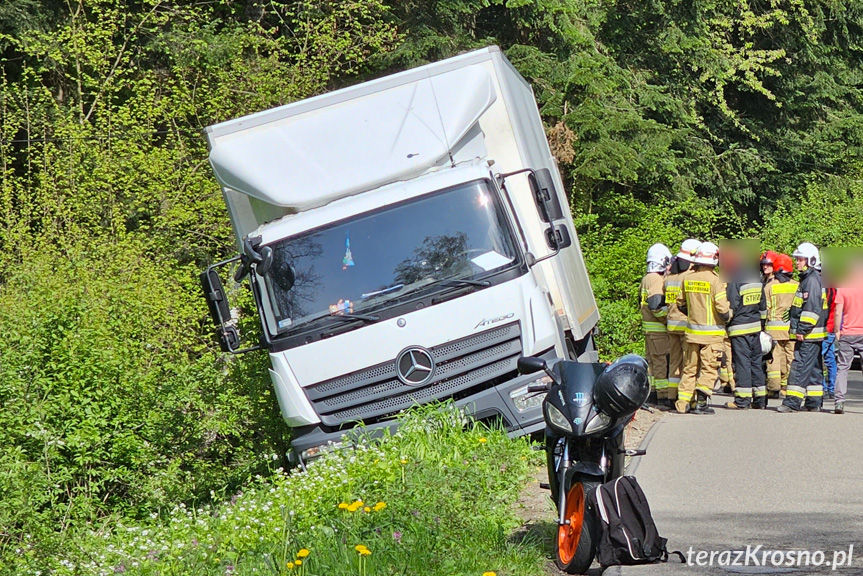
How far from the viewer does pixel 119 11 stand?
67.3ft

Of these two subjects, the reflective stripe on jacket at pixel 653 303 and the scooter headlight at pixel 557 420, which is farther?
the reflective stripe on jacket at pixel 653 303

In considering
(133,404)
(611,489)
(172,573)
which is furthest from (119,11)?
(611,489)

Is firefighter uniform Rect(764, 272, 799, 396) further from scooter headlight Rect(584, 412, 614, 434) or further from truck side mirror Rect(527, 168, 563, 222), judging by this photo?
scooter headlight Rect(584, 412, 614, 434)

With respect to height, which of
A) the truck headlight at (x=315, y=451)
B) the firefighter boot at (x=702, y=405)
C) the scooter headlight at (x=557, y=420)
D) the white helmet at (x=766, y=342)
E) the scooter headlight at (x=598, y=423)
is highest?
the scooter headlight at (x=557, y=420)

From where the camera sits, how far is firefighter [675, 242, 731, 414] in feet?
43.1

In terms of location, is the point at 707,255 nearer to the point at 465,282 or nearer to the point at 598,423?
the point at 465,282

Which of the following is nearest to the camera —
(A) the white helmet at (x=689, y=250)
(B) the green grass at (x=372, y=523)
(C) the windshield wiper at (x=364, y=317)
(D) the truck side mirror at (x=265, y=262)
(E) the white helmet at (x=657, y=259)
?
(B) the green grass at (x=372, y=523)

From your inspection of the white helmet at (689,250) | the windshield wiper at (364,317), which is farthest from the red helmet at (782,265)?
the windshield wiper at (364,317)

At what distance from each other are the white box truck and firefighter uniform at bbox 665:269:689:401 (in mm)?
3875

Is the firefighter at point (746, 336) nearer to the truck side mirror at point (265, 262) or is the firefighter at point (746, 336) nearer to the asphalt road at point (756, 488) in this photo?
the asphalt road at point (756, 488)

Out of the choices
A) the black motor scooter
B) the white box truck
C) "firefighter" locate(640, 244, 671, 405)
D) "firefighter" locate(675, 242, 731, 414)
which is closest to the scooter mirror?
the black motor scooter

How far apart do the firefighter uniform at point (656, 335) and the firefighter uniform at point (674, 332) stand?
0.17 m
